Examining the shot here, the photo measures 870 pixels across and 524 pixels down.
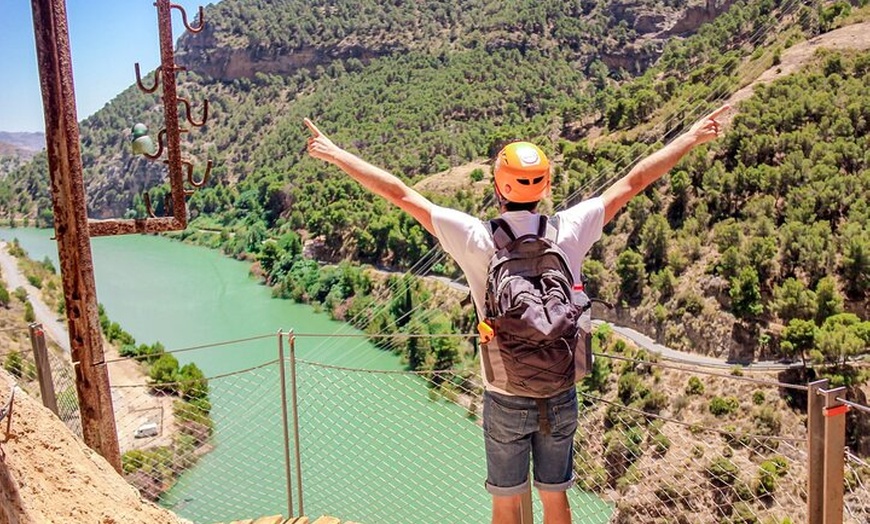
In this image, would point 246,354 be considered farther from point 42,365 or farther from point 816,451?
point 816,451

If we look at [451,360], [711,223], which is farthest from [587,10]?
[451,360]

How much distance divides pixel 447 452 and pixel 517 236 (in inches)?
436

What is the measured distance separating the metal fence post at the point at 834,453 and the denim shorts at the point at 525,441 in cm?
57

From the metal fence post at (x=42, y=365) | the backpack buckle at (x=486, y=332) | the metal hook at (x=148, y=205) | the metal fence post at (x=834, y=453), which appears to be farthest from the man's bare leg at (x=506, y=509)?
the metal fence post at (x=42, y=365)

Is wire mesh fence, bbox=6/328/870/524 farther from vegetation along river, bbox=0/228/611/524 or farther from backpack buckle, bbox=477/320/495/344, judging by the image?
backpack buckle, bbox=477/320/495/344

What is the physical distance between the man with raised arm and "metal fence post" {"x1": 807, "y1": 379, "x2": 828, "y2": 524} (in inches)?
21.3

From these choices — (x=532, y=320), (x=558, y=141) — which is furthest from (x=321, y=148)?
(x=558, y=141)

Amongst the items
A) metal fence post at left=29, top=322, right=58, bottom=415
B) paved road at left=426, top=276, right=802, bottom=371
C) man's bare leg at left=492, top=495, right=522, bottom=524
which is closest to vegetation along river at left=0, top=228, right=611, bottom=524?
paved road at left=426, top=276, right=802, bottom=371

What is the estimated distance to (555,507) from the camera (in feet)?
5.61

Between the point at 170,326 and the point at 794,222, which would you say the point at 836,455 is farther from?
the point at 170,326

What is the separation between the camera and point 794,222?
58.3 feet

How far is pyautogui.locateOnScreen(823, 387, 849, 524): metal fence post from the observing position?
5.43ft

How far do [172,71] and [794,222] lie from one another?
18.1 m

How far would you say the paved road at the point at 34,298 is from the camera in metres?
20.2
